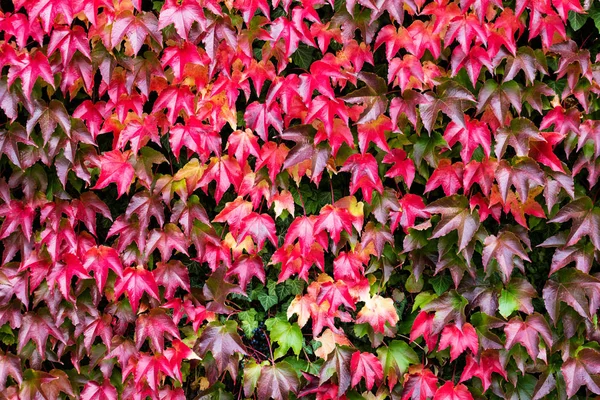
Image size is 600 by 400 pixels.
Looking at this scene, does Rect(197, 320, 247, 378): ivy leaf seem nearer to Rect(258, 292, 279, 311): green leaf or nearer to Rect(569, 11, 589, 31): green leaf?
Rect(258, 292, 279, 311): green leaf

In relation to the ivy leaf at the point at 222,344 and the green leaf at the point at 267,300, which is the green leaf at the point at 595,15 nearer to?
the green leaf at the point at 267,300

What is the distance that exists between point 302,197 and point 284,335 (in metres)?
0.62

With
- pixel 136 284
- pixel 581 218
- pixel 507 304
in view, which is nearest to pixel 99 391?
pixel 136 284

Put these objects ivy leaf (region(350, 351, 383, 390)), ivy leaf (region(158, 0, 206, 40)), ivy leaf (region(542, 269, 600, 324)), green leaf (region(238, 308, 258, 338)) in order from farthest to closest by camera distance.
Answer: green leaf (region(238, 308, 258, 338)), ivy leaf (region(350, 351, 383, 390)), ivy leaf (region(542, 269, 600, 324)), ivy leaf (region(158, 0, 206, 40))

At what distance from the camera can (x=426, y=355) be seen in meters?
2.67

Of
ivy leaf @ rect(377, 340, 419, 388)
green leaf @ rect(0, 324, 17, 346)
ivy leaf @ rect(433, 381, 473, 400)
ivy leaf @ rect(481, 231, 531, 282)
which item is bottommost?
ivy leaf @ rect(433, 381, 473, 400)

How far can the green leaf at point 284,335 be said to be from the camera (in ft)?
8.71

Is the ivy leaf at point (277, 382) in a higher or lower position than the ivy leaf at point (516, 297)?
lower

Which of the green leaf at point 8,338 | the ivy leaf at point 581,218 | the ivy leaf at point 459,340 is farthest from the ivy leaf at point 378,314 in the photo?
the green leaf at point 8,338

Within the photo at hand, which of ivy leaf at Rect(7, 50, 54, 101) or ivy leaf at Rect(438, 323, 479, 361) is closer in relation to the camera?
ivy leaf at Rect(7, 50, 54, 101)

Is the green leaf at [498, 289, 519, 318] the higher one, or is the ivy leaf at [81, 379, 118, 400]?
the green leaf at [498, 289, 519, 318]

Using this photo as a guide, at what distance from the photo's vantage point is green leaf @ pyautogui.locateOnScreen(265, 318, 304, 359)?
2654 millimetres

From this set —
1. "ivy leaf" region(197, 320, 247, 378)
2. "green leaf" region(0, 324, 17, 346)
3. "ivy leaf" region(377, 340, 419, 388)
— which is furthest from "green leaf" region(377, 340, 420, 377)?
"green leaf" region(0, 324, 17, 346)

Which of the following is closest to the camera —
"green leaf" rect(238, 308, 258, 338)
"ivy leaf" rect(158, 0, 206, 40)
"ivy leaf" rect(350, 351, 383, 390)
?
"ivy leaf" rect(158, 0, 206, 40)
